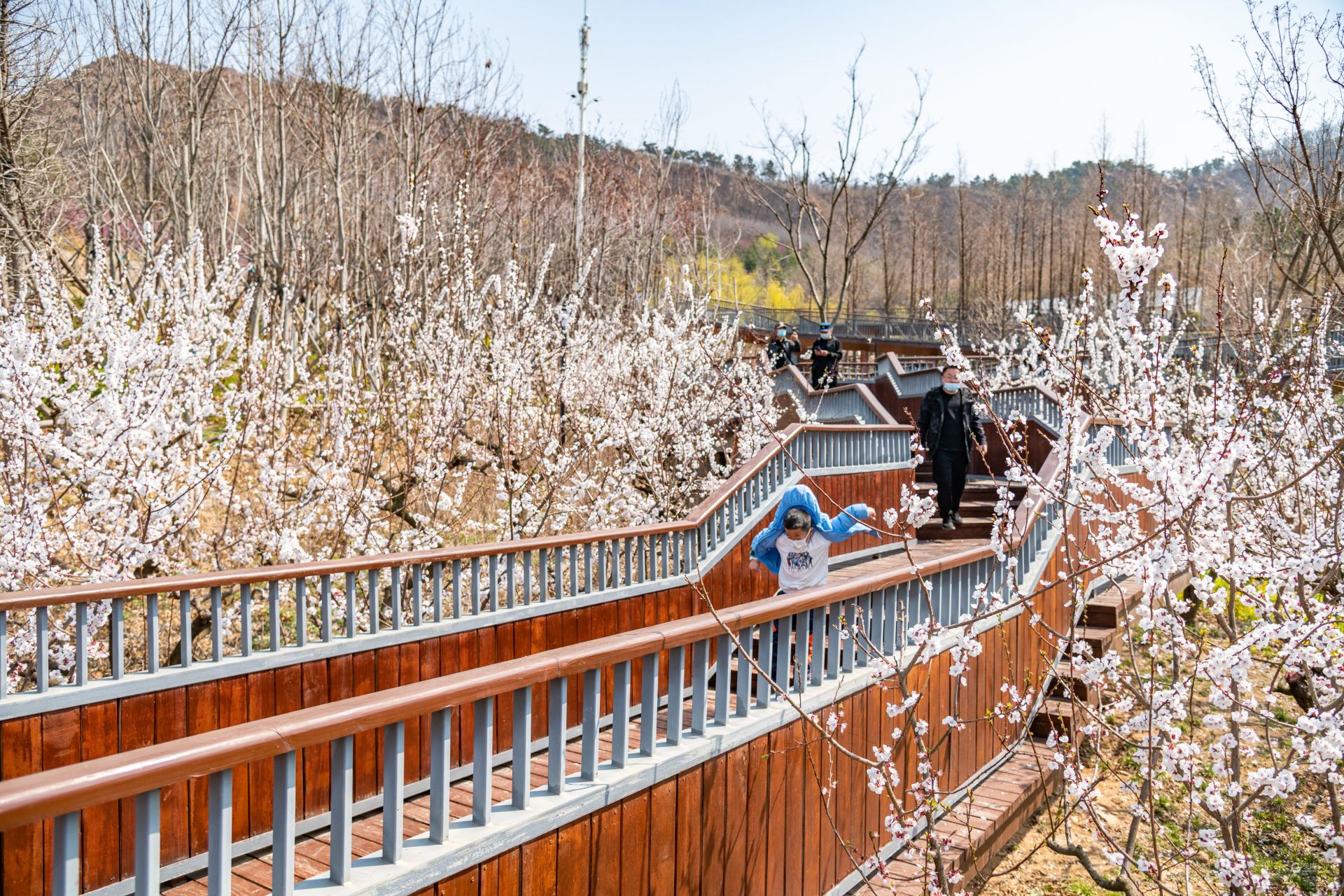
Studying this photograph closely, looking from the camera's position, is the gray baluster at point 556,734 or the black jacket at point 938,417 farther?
the black jacket at point 938,417

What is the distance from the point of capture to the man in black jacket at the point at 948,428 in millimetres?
11273

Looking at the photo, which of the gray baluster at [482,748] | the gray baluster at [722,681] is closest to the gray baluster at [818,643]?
the gray baluster at [722,681]

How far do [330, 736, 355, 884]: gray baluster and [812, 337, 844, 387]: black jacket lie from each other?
15.3 metres

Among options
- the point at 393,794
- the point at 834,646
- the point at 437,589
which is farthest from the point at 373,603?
the point at 393,794

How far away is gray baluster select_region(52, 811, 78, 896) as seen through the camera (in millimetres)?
2152

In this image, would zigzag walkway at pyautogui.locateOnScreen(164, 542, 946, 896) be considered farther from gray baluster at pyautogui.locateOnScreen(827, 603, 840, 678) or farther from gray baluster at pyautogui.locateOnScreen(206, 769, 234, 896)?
gray baluster at pyautogui.locateOnScreen(206, 769, 234, 896)

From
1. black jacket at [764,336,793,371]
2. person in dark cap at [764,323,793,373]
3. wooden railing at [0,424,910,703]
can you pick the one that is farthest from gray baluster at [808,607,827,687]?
black jacket at [764,336,793,371]

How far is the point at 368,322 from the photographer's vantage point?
17078 millimetres

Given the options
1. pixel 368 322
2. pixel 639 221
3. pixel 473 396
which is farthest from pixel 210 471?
pixel 639 221

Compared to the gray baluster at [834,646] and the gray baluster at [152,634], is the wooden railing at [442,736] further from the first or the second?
the gray baluster at [152,634]

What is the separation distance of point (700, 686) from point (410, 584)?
12.7ft

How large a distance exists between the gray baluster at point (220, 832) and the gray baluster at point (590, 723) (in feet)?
4.54

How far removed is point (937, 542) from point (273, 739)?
10572 mm

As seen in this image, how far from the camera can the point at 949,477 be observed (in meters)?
11.7
